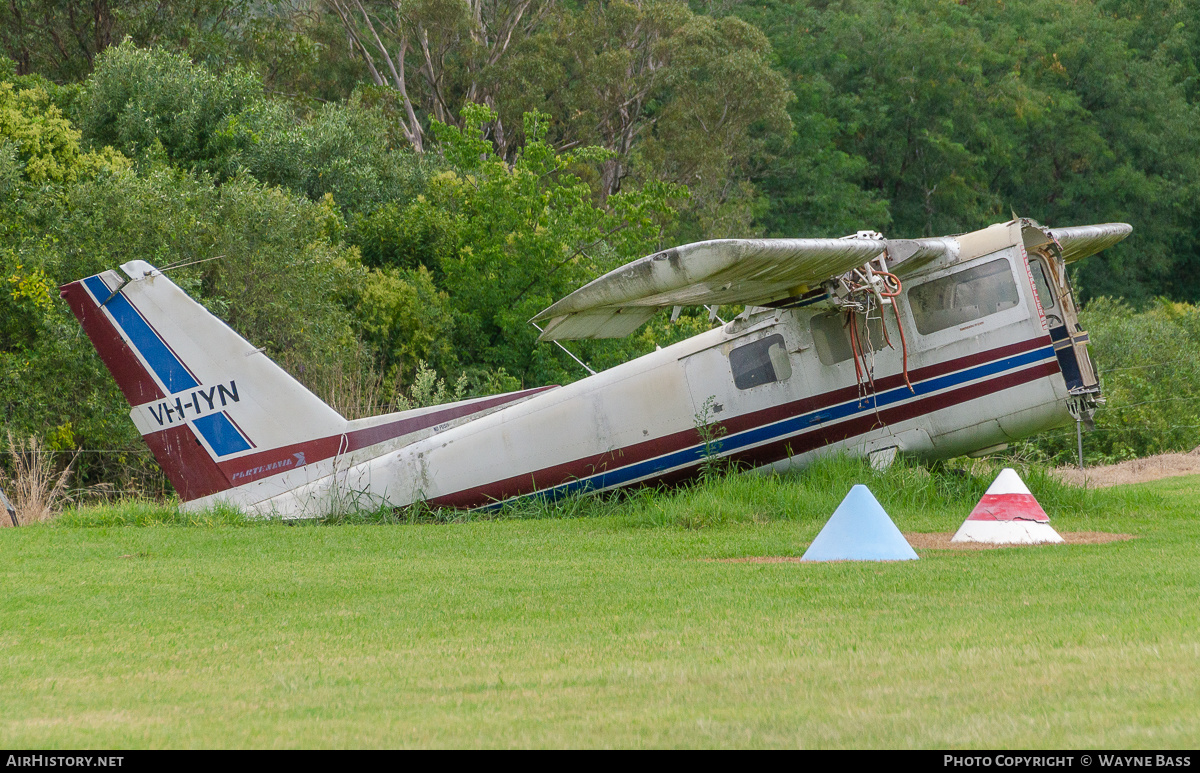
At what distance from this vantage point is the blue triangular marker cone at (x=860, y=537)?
31.3 feet

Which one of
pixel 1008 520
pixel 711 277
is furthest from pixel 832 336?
pixel 1008 520

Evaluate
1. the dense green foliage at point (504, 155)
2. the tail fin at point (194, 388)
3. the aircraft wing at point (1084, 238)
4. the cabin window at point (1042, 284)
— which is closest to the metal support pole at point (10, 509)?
the tail fin at point (194, 388)

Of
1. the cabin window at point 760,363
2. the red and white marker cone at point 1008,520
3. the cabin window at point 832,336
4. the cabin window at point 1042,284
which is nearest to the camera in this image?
the red and white marker cone at point 1008,520

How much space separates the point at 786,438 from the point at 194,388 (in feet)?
23.3

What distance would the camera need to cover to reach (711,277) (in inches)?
436

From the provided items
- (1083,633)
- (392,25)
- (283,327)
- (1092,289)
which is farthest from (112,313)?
(1092,289)

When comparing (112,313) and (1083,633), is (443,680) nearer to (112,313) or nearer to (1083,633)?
(1083,633)

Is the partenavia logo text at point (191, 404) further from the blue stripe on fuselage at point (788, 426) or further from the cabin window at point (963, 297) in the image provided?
the cabin window at point (963, 297)

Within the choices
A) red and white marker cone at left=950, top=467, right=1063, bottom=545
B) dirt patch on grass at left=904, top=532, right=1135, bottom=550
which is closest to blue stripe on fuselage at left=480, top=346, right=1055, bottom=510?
dirt patch on grass at left=904, top=532, right=1135, bottom=550

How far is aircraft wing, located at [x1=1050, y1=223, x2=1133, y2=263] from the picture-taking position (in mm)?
14462

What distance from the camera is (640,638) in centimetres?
675

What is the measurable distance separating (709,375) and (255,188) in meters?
15.5

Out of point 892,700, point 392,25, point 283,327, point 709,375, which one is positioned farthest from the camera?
point 392,25

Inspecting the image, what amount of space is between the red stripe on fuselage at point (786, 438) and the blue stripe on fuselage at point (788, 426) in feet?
0.16
